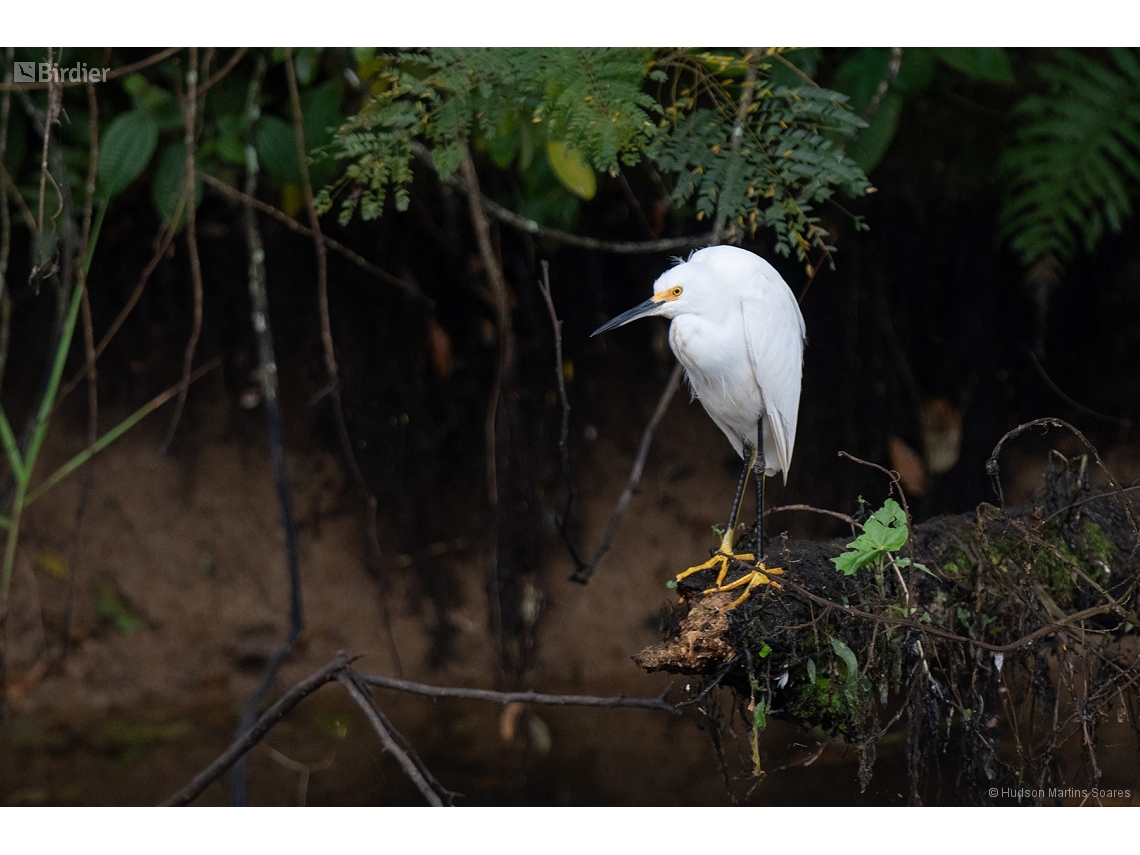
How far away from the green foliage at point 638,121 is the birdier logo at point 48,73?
0.41 m

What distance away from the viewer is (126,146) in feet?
5.24

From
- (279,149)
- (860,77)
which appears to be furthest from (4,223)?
(860,77)

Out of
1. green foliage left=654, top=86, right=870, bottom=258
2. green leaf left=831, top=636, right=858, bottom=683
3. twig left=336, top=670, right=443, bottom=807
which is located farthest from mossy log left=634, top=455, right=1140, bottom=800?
green foliage left=654, top=86, right=870, bottom=258

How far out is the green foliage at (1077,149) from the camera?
5.13 ft

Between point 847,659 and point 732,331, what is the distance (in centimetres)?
41

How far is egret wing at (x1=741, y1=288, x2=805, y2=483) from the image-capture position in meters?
1.21

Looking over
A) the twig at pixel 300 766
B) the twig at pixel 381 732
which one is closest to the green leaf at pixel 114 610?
the twig at pixel 300 766

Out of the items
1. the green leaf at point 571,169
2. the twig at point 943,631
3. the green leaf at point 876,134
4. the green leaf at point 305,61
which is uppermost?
the green leaf at point 305,61

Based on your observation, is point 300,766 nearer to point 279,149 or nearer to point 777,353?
point 279,149

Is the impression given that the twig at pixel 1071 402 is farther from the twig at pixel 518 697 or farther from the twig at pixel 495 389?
the twig at pixel 518 697

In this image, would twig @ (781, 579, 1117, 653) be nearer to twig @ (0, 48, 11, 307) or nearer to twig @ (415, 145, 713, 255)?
twig @ (415, 145, 713, 255)

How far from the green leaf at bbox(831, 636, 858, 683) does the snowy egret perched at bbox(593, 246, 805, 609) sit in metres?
0.12

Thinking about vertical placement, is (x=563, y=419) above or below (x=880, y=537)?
above

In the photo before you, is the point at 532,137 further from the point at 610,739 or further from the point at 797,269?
the point at 610,739
